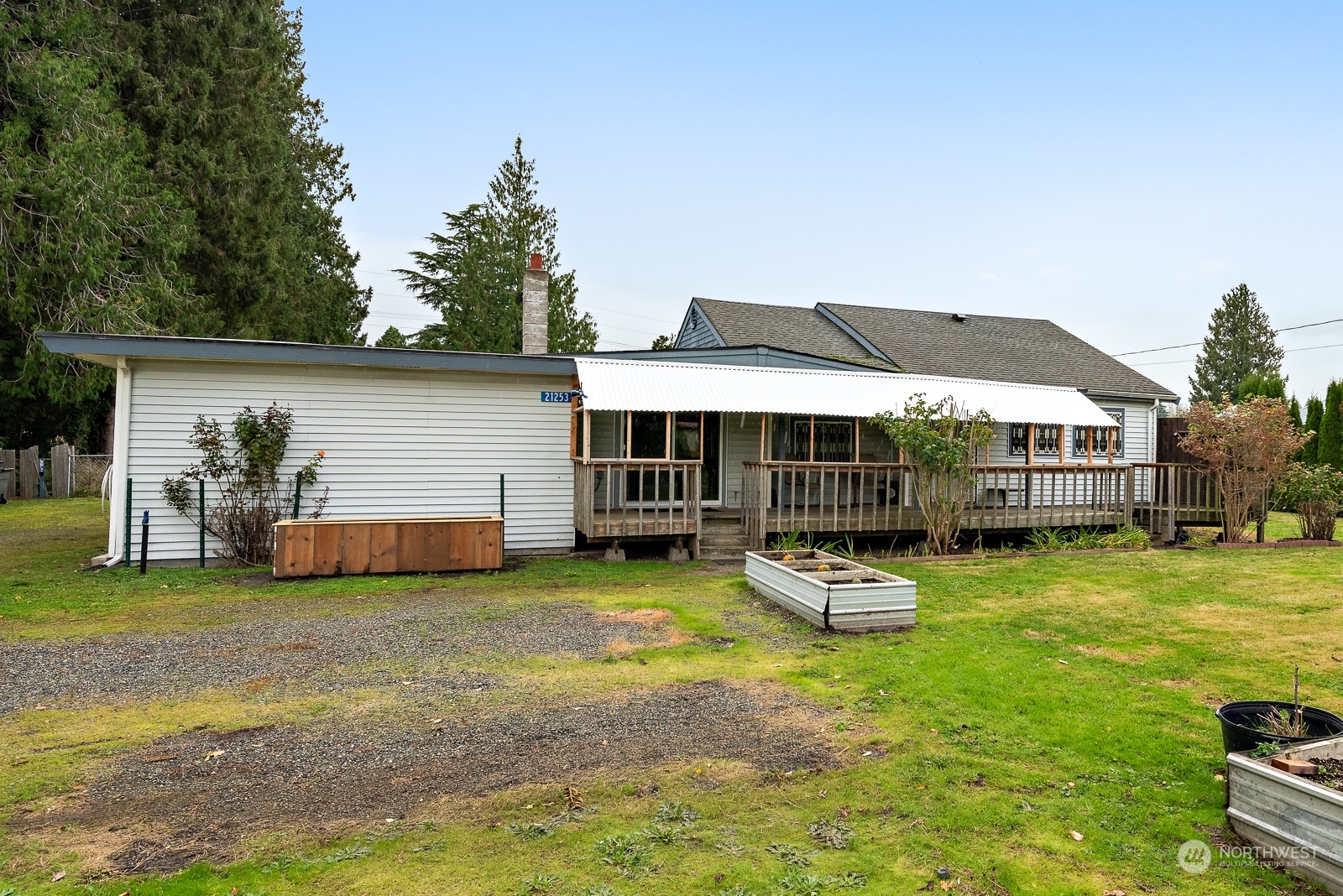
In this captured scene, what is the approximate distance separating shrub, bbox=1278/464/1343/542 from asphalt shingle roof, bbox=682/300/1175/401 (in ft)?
14.6

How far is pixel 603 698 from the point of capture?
15.7 ft

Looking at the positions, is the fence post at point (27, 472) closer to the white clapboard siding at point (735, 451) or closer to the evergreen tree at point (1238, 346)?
the white clapboard siding at point (735, 451)

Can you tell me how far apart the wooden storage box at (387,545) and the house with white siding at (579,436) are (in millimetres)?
1208

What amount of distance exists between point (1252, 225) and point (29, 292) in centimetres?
3211

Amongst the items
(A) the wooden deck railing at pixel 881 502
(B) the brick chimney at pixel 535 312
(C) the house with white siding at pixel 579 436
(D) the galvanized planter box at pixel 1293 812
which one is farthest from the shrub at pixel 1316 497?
(B) the brick chimney at pixel 535 312

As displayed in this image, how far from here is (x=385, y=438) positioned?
403 inches

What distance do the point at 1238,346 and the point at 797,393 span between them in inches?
2043

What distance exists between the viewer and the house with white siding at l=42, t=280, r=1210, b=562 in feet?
30.9

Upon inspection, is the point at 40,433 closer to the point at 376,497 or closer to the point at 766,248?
the point at 376,497

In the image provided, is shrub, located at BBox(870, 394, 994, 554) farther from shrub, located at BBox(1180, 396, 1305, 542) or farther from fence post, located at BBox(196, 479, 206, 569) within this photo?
fence post, located at BBox(196, 479, 206, 569)

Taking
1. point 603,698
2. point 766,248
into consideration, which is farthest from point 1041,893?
point 766,248

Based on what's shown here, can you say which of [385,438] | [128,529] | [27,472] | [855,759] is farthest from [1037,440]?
[27,472]

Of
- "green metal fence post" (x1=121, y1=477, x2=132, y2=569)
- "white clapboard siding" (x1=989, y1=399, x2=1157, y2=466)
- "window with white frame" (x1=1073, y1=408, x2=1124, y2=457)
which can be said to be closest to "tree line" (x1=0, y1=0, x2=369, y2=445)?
"green metal fence post" (x1=121, y1=477, x2=132, y2=569)

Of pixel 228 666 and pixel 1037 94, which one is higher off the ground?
pixel 1037 94
